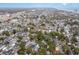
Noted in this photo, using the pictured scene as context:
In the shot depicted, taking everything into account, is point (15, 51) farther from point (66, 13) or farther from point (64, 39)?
point (66, 13)

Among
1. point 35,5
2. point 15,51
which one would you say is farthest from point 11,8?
point 15,51
